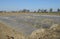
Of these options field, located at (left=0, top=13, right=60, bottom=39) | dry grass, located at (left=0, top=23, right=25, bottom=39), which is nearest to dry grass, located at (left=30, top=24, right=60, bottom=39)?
field, located at (left=0, top=13, right=60, bottom=39)

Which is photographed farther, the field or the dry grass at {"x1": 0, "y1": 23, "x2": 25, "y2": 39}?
the field

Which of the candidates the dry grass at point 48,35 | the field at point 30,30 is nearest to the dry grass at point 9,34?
the field at point 30,30

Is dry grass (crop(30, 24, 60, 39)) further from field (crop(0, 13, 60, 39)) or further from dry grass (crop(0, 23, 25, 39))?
dry grass (crop(0, 23, 25, 39))

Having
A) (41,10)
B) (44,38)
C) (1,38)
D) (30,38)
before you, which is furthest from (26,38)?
(41,10)

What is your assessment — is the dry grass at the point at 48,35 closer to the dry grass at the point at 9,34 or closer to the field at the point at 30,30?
the field at the point at 30,30

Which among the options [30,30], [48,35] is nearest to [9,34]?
[48,35]

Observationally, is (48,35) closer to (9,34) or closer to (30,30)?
(9,34)

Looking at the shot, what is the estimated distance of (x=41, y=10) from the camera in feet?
479

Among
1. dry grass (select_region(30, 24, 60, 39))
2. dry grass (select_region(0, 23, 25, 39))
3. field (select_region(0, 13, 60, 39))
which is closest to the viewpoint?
dry grass (select_region(0, 23, 25, 39))

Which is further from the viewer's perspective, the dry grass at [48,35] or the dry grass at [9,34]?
the dry grass at [48,35]

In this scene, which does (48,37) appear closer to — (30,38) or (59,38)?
(59,38)

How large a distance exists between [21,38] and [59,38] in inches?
213

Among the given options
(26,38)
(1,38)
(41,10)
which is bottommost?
(41,10)

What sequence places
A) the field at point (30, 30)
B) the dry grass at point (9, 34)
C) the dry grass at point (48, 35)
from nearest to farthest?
the dry grass at point (9, 34) < the dry grass at point (48, 35) < the field at point (30, 30)
